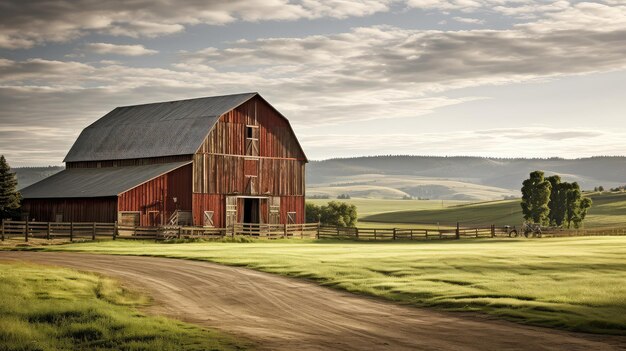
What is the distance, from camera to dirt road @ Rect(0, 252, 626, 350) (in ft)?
62.0

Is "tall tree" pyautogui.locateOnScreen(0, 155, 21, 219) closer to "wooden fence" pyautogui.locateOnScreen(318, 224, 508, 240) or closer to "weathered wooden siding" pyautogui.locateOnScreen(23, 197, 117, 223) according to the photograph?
"weathered wooden siding" pyautogui.locateOnScreen(23, 197, 117, 223)

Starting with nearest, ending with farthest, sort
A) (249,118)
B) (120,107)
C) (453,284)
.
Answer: (453,284) < (249,118) < (120,107)

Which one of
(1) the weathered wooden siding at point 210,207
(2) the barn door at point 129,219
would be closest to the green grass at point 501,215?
(1) the weathered wooden siding at point 210,207

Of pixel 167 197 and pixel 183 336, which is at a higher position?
pixel 167 197

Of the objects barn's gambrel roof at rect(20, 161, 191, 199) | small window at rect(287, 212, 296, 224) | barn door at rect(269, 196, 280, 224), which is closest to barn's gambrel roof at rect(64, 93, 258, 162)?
barn's gambrel roof at rect(20, 161, 191, 199)

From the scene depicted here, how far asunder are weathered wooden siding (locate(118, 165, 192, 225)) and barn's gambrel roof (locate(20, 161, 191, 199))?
1.67 feet

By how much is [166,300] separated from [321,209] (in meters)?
80.4

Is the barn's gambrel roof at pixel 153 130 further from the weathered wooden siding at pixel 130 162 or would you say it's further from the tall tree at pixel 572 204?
the tall tree at pixel 572 204

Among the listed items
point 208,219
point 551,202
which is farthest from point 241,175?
point 551,202

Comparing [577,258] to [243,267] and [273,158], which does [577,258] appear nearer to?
[243,267]

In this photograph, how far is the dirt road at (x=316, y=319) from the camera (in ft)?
62.0

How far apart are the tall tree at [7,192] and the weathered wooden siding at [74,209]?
9.16 feet

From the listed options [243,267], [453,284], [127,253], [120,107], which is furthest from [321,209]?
[453,284]

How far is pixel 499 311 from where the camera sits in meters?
23.3
